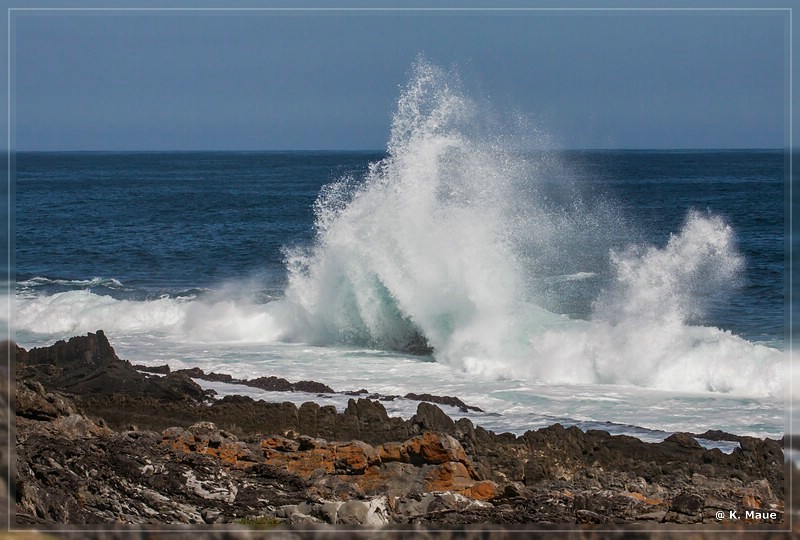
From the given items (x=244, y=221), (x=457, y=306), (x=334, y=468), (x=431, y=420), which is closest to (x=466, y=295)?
(x=457, y=306)

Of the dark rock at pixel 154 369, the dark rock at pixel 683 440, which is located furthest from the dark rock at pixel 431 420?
the dark rock at pixel 154 369

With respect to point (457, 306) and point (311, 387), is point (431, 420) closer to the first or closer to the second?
point (311, 387)

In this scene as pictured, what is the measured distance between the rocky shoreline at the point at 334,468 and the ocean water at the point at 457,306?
2.40ft

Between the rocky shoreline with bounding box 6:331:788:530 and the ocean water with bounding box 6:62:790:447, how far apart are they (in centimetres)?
73

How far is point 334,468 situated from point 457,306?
273 inches

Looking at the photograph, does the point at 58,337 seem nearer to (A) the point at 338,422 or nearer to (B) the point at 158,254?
(A) the point at 338,422

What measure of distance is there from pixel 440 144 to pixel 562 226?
13280mm

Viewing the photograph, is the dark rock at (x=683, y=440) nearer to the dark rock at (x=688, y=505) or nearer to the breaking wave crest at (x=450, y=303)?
the breaking wave crest at (x=450, y=303)

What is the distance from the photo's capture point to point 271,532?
3008 millimetres

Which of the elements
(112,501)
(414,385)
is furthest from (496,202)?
(112,501)

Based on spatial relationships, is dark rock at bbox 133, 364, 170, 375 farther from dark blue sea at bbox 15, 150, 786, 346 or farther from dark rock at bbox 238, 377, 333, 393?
dark blue sea at bbox 15, 150, 786, 346

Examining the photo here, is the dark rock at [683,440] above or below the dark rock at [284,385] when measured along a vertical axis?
below

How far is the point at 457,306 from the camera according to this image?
13.5m

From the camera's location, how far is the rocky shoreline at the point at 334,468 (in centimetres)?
482
